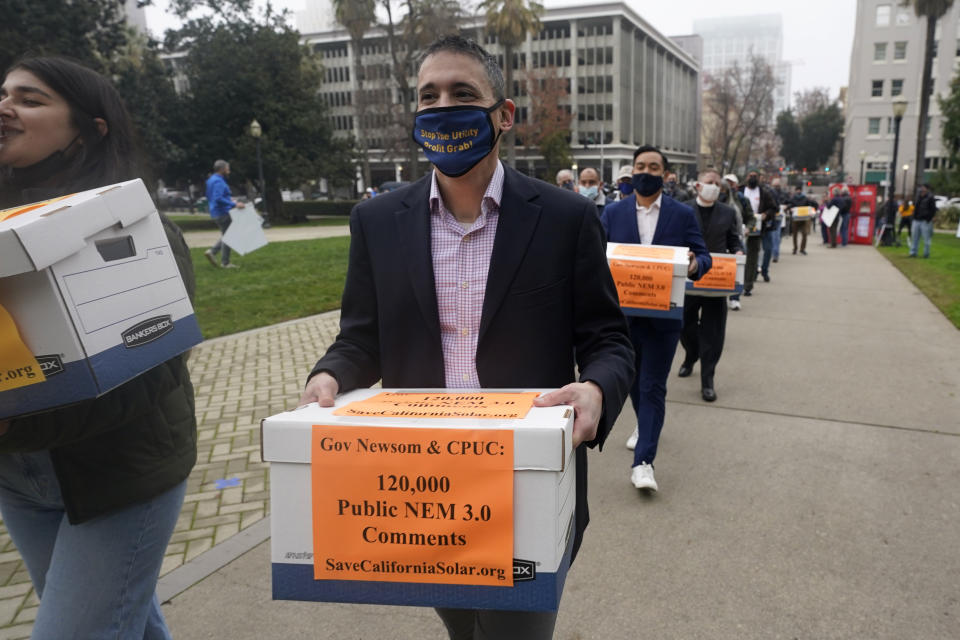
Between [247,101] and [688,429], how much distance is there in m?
37.2

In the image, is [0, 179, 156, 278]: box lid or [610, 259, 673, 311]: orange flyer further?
[610, 259, 673, 311]: orange flyer

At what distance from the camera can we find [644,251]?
4398 mm

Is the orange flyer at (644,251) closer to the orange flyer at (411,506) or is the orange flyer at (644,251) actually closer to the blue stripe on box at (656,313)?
the blue stripe on box at (656,313)

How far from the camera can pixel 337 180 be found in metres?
42.0

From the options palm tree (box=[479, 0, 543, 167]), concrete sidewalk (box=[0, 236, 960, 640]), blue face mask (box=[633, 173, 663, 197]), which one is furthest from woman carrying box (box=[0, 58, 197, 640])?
palm tree (box=[479, 0, 543, 167])

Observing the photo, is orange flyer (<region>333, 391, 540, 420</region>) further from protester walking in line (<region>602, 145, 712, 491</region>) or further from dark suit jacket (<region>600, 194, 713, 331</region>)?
dark suit jacket (<region>600, 194, 713, 331</region>)

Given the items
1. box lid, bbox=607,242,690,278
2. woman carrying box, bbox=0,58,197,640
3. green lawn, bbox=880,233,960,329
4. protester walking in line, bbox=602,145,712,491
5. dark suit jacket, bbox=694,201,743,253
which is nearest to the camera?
woman carrying box, bbox=0,58,197,640

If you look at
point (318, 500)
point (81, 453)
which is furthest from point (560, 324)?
point (81, 453)

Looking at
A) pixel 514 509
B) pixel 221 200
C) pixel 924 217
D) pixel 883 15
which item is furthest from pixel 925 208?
pixel 883 15

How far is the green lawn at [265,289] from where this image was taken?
33.5 ft

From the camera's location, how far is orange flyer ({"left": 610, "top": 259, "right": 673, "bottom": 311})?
13.9 feet

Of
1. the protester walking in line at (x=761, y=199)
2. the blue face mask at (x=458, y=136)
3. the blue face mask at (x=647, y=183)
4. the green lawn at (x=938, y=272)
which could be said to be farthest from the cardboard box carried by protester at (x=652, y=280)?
the protester walking in line at (x=761, y=199)

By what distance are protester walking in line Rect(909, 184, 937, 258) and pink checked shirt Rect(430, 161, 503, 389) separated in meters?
19.3

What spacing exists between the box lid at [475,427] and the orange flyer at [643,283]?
→ 294cm
